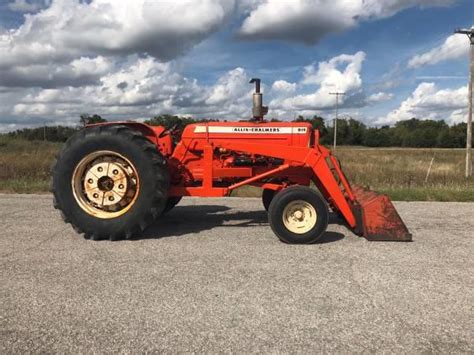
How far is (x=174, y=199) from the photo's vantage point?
7133 mm

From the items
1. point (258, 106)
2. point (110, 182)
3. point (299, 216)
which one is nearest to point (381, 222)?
point (299, 216)

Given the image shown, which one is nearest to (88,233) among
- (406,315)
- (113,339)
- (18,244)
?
(18,244)

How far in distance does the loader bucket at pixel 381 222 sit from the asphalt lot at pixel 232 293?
132mm

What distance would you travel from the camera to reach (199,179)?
Answer: 6445 millimetres

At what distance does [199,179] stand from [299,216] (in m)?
1.55

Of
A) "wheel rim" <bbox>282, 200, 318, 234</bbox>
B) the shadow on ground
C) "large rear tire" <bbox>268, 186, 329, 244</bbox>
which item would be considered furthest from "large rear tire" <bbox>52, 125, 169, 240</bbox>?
"wheel rim" <bbox>282, 200, 318, 234</bbox>

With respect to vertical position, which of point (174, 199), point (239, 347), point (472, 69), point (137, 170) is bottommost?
point (239, 347)

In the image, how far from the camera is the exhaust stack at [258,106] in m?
6.42

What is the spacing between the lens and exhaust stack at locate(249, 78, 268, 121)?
6.42 metres

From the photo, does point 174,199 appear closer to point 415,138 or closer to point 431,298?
point 431,298

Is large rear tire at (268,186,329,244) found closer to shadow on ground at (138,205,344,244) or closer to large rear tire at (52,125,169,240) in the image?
shadow on ground at (138,205,344,244)

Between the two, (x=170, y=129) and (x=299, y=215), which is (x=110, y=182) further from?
(x=299, y=215)

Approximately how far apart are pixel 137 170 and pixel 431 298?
362 cm

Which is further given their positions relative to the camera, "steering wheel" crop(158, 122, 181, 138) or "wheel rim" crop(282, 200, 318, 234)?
"steering wheel" crop(158, 122, 181, 138)
